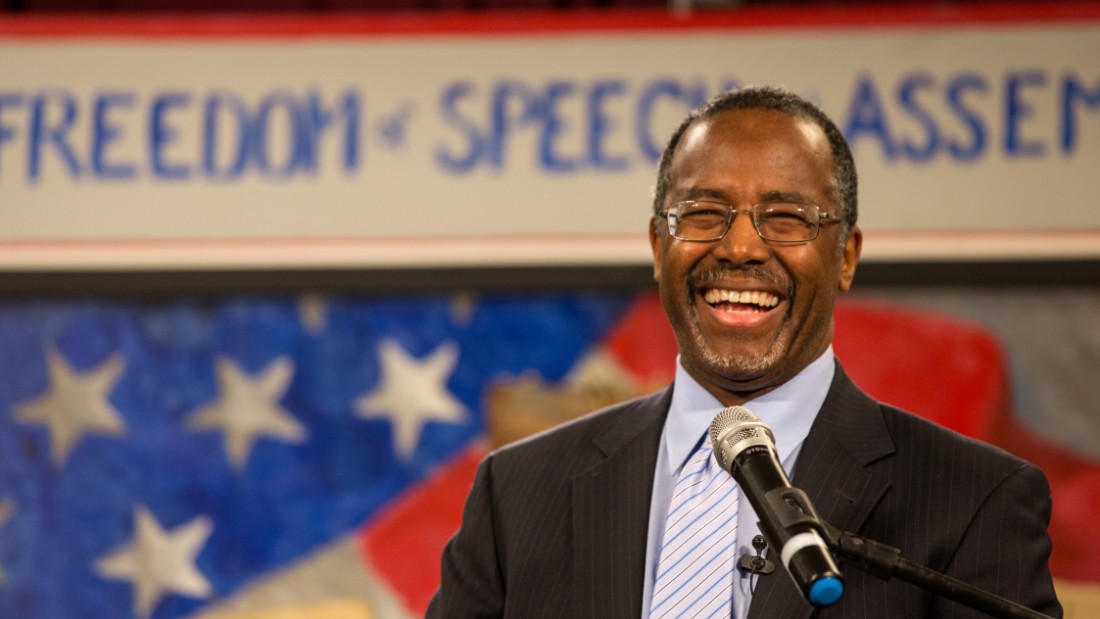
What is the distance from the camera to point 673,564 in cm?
133

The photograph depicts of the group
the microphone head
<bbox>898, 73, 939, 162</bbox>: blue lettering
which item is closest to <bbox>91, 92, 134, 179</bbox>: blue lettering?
<bbox>898, 73, 939, 162</bbox>: blue lettering

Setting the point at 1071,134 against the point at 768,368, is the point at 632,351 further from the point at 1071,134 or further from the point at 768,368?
the point at 768,368

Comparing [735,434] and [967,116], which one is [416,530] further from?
[735,434]

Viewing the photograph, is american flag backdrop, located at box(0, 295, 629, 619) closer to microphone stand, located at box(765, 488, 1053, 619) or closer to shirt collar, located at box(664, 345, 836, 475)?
shirt collar, located at box(664, 345, 836, 475)

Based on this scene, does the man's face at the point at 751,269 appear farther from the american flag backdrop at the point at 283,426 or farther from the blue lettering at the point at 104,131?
the blue lettering at the point at 104,131

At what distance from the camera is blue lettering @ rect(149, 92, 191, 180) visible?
3.17m

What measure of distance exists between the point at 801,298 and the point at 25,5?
2598 mm

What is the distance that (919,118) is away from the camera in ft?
9.94

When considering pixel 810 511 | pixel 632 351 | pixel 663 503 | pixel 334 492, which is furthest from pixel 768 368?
pixel 334 492

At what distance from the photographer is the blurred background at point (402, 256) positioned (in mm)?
2971

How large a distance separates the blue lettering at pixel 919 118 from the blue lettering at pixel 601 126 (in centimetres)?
63

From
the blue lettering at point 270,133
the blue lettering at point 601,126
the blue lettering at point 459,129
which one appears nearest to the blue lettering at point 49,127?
the blue lettering at point 270,133

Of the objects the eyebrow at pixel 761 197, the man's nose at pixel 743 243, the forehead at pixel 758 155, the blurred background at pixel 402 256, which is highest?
the forehead at pixel 758 155

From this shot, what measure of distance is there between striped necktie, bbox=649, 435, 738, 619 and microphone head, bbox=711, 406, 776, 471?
242mm
